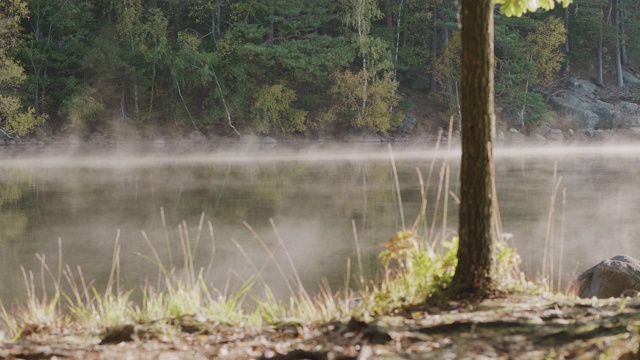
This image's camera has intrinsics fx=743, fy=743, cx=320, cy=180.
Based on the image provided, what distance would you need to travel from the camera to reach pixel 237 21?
42.0 metres

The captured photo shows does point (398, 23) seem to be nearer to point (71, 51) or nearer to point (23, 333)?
point (71, 51)

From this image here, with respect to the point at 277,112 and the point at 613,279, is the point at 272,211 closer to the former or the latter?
the point at 613,279

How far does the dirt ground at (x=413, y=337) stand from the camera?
152 inches

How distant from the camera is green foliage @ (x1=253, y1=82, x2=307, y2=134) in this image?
3906 centimetres

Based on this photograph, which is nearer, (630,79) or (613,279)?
(613,279)

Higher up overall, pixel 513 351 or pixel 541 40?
pixel 541 40

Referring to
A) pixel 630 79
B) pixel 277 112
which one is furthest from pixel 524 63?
pixel 277 112

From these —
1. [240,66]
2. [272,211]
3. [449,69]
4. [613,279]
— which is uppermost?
[240,66]

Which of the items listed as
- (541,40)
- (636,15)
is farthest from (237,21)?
(636,15)

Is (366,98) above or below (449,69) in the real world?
below

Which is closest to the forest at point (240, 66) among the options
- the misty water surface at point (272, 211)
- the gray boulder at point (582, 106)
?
the gray boulder at point (582, 106)

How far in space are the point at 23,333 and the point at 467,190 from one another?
3.25 metres

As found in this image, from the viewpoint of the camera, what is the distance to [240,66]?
128ft

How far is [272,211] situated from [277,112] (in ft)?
76.2
